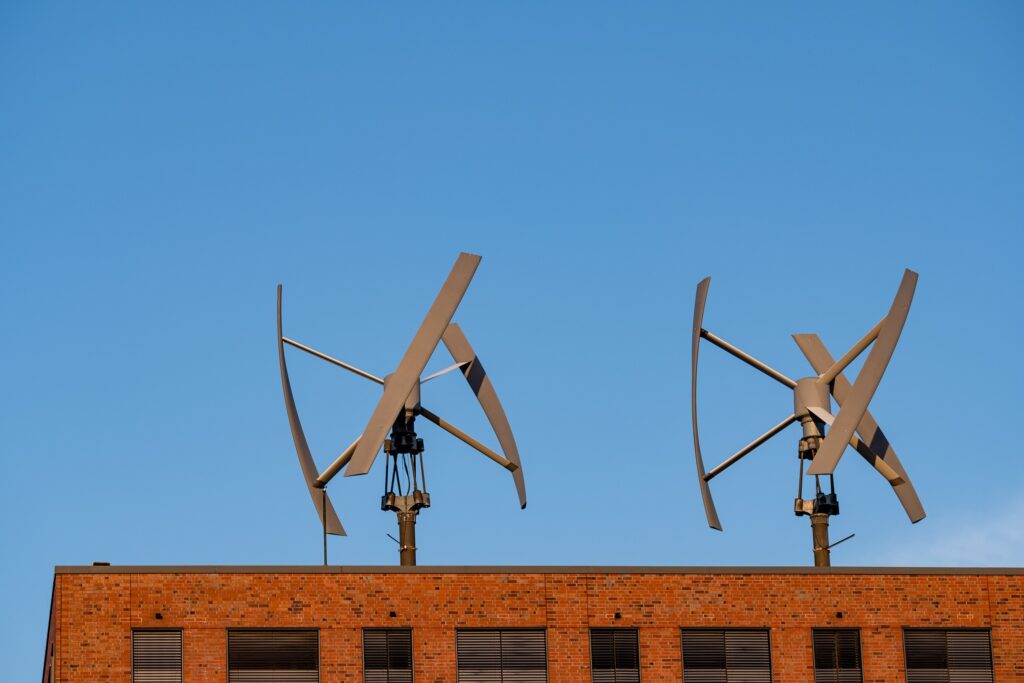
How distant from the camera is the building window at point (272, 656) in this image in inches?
2235

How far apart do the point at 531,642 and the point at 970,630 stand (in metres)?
12.3

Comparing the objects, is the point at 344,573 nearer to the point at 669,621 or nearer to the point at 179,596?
the point at 179,596

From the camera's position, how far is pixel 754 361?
216 feet

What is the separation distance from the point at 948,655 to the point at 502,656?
40.6 ft

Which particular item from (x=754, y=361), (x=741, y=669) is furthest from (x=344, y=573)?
(x=754, y=361)

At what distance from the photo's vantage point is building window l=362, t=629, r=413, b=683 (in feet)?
188

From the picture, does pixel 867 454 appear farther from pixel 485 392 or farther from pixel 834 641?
pixel 485 392

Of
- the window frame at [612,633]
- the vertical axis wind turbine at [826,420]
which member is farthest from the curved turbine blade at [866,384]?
the window frame at [612,633]

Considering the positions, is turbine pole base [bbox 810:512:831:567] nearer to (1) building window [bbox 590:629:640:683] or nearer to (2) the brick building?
(2) the brick building

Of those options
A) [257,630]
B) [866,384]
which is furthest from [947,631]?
[257,630]

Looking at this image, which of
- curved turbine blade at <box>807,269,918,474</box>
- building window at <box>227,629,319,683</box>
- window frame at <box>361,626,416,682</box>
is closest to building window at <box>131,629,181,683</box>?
building window at <box>227,629,319,683</box>

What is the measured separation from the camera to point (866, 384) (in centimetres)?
6081

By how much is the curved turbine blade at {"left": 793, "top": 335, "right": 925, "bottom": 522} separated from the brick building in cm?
528

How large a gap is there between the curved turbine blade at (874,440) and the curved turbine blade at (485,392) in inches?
390
